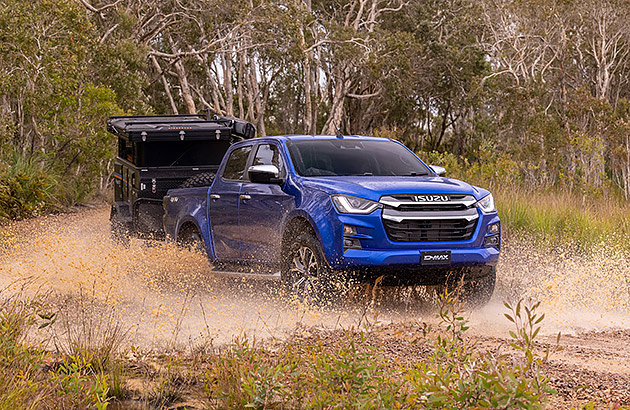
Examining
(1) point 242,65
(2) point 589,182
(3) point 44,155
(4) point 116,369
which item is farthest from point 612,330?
(1) point 242,65

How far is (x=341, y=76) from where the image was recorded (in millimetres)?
42625

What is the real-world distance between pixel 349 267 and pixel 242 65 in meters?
33.5

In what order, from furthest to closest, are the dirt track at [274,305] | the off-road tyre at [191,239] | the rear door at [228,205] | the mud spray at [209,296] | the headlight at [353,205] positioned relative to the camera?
the off-road tyre at [191,239] < the rear door at [228,205] < the headlight at [353,205] < the mud spray at [209,296] < the dirt track at [274,305]

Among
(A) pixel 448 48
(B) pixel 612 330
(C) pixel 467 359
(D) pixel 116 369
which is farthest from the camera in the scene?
(A) pixel 448 48

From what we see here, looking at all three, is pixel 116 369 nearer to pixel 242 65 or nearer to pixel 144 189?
pixel 144 189

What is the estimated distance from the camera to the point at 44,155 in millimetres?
20016

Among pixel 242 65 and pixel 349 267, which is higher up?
pixel 242 65

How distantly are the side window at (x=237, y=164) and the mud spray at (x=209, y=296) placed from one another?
1104mm

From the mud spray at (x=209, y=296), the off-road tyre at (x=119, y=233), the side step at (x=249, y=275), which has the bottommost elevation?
the off-road tyre at (x=119, y=233)

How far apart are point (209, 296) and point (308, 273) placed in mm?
1914

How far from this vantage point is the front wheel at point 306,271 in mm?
7367

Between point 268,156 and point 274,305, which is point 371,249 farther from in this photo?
point 268,156

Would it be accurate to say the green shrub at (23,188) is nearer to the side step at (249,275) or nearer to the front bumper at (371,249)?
the side step at (249,275)

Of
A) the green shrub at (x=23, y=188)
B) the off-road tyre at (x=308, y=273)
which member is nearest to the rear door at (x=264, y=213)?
the off-road tyre at (x=308, y=273)
